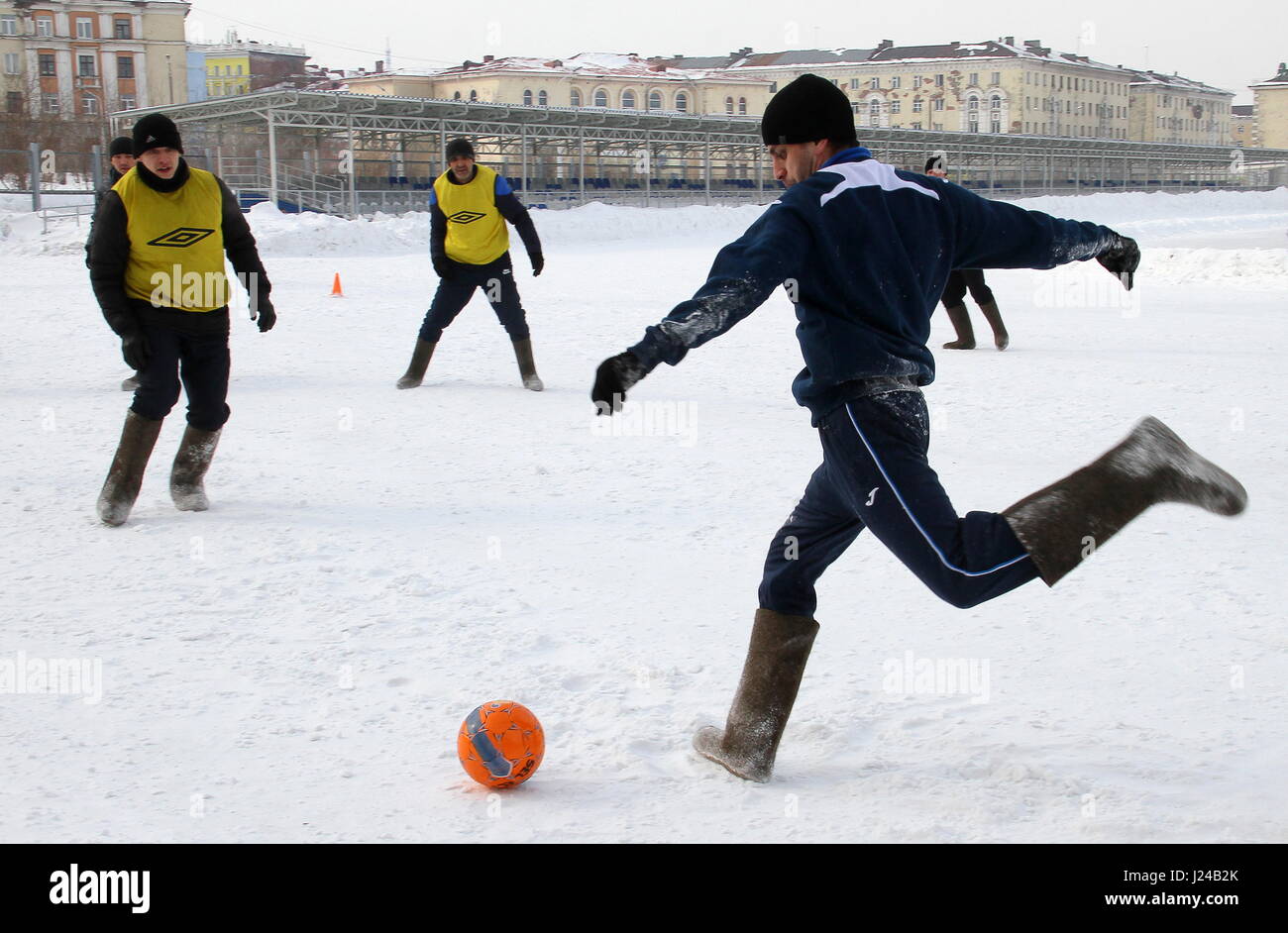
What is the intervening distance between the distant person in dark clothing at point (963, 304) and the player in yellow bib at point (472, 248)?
3792mm

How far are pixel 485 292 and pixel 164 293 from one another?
142 inches

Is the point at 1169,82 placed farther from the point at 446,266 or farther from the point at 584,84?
the point at 446,266

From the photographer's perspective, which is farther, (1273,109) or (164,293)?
(1273,109)

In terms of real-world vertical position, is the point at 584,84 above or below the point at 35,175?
above

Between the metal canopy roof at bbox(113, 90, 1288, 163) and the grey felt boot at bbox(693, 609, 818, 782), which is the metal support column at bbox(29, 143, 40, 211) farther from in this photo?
the grey felt boot at bbox(693, 609, 818, 782)

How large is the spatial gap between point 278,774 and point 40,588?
6.86ft

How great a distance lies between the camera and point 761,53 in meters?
112

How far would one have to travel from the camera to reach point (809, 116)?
290 cm

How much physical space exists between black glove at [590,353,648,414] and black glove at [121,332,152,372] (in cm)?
344

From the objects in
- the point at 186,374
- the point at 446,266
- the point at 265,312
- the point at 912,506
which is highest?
the point at 446,266

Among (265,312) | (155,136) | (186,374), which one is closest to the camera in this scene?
(155,136)

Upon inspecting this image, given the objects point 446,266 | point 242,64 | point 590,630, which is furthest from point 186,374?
point 242,64

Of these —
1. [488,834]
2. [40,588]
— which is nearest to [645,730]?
[488,834]
